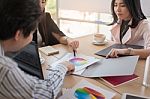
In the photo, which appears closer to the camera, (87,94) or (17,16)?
(17,16)

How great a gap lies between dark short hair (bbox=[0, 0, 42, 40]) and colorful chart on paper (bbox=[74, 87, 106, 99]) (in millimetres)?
416

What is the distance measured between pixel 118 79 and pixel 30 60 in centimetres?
51

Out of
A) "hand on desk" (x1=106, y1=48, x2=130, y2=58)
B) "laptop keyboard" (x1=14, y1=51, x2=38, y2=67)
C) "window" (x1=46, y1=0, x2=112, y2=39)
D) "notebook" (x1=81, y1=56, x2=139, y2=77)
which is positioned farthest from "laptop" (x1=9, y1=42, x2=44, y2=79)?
"window" (x1=46, y1=0, x2=112, y2=39)

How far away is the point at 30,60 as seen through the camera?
1053 mm

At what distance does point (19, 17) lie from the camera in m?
0.78

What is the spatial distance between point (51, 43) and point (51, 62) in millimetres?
578

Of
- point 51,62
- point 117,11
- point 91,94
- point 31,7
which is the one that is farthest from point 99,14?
point 31,7

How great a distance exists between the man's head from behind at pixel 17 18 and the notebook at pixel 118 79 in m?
0.57

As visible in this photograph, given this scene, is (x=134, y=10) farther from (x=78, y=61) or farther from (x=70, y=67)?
(x=70, y=67)

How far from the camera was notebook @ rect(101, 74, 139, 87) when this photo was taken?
46.8 inches

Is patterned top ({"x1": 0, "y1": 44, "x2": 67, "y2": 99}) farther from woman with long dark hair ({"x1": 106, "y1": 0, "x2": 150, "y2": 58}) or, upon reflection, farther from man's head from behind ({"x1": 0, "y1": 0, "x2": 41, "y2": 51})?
woman with long dark hair ({"x1": 106, "y1": 0, "x2": 150, "y2": 58})

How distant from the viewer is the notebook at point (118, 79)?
1189 millimetres

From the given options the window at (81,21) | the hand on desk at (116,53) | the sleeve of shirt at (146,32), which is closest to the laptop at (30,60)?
the hand on desk at (116,53)

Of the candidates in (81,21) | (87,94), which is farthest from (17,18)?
(81,21)
